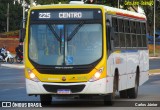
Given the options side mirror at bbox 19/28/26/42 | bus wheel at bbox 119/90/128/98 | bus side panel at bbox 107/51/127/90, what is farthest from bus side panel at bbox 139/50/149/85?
side mirror at bbox 19/28/26/42

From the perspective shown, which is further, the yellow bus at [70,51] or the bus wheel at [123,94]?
the bus wheel at [123,94]

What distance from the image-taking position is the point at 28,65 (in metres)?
18.8

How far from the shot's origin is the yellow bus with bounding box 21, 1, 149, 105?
1839 cm

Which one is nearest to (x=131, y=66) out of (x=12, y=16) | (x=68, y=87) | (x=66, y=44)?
(x=66, y=44)

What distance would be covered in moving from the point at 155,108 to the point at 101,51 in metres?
2.05

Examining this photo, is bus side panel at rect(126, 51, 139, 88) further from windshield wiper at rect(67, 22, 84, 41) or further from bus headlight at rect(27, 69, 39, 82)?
bus headlight at rect(27, 69, 39, 82)

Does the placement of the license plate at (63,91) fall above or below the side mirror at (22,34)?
below

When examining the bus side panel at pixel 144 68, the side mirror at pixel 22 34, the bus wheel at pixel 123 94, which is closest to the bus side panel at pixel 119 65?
the bus wheel at pixel 123 94

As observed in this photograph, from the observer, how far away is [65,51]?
18688mm

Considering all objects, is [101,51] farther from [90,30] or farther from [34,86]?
[34,86]

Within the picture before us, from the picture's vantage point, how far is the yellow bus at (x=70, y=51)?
1839 centimetres

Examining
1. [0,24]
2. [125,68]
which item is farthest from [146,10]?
[125,68]

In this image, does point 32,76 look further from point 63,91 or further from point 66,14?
point 66,14

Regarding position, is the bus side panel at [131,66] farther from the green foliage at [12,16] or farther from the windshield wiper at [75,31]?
the green foliage at [12,16]
